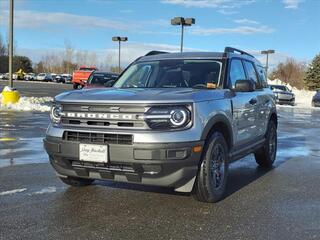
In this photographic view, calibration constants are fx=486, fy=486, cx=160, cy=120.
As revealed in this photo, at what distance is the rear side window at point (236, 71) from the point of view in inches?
266

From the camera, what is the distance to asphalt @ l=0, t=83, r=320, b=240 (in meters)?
4.69

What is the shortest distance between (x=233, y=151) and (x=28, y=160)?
12.5ft

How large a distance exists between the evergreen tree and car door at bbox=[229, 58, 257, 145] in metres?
70.1

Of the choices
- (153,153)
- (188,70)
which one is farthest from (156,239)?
(188,70)

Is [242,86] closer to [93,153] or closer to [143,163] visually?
[143,163]

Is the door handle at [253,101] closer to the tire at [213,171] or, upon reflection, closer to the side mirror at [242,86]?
the side mirror at [242,86]

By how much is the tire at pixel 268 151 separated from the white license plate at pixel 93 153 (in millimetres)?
3919

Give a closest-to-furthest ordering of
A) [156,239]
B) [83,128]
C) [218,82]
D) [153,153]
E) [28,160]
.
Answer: [156,239], [153,153], [83,128], [218,82], [28,160]

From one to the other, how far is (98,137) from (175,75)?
1799 millimetres

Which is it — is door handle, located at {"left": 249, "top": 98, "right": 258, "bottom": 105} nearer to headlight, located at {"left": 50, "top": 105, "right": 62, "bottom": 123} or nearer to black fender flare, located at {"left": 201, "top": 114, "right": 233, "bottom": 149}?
black fender flare, located at {"left": 201, "top": 114, "right": 233, "bottom": 149}

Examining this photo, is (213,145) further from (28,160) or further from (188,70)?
(28,160)

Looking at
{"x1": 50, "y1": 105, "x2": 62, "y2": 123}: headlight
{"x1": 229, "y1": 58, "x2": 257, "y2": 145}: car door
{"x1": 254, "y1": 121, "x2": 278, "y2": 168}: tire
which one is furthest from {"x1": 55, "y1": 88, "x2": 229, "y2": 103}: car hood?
{"x1": 254, "y1": 121, "x2": 278, "y2": 168}: tire

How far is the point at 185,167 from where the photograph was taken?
521cm

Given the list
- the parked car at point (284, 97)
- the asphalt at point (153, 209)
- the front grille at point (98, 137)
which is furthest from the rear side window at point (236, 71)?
the parked car at point (284, 97)
